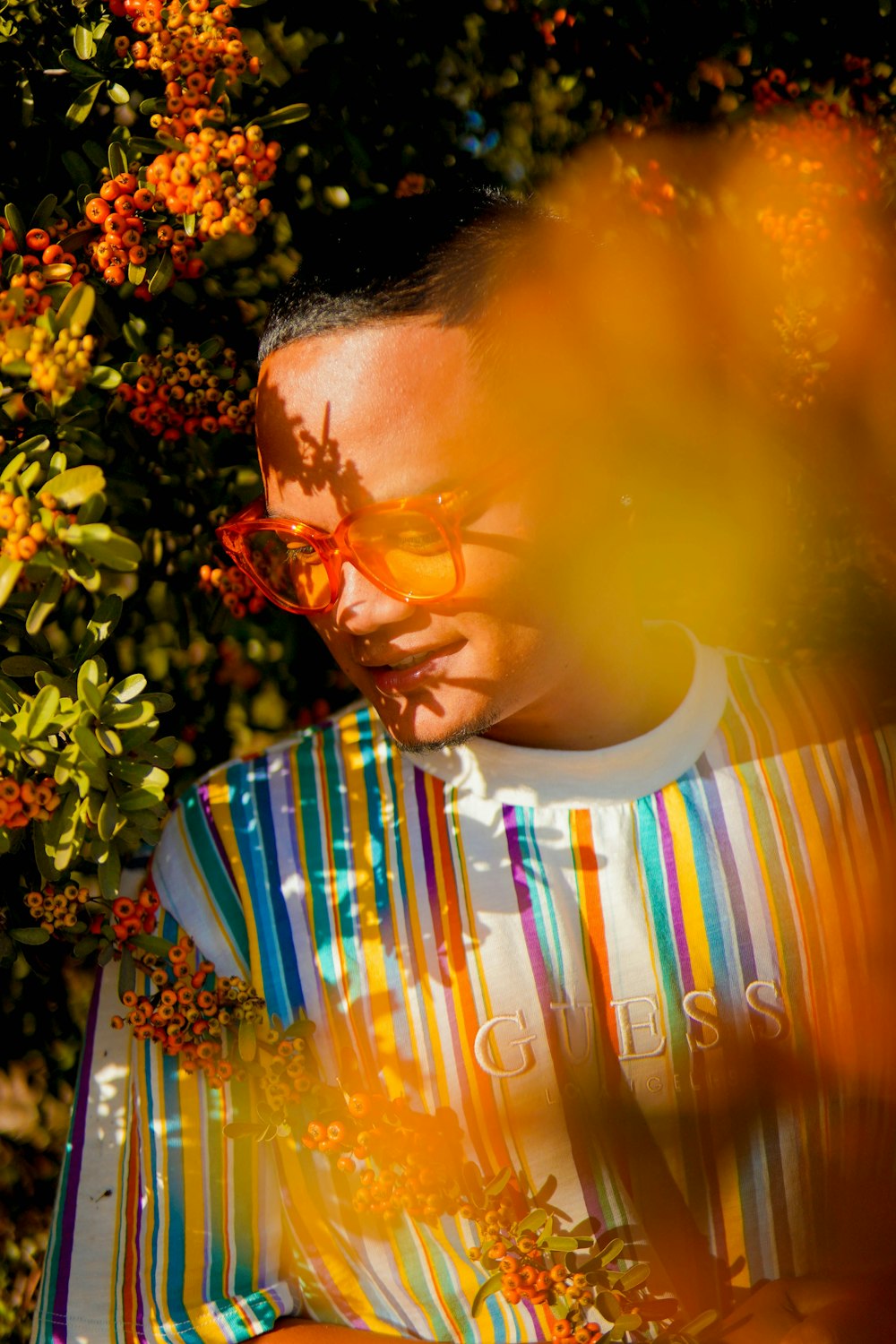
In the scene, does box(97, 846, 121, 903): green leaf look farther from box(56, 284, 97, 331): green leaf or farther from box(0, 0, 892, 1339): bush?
box(56, 284, 97, 331): green leaf

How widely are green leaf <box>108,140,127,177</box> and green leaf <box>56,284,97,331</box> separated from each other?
1.22 ft

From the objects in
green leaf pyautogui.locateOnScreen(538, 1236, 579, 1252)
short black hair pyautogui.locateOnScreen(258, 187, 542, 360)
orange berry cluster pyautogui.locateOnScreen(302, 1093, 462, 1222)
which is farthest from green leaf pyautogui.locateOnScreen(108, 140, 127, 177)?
green leaf pyautogui.locateOnScreen(538, 1236, 579, 1252)

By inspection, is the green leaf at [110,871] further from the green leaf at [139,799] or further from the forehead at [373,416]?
the forehead at [373,416]

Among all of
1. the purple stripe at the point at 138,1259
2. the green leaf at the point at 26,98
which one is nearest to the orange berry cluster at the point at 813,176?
the green leaf at the point at 26,98

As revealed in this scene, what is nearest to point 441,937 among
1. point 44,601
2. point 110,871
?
point 110,871

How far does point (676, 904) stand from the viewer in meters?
1.52

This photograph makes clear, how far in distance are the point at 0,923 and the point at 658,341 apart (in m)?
1.27

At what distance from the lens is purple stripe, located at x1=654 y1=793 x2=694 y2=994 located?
1507mm

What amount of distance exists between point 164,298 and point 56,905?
886 millimetres

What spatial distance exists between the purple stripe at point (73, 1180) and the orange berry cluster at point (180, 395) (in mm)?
782

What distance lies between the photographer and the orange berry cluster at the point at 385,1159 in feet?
4.57

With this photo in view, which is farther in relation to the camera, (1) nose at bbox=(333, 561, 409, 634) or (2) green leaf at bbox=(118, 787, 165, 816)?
(1) nose at bbox=(333, 561, 409, 634)

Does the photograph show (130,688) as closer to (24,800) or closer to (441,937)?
(24,800)

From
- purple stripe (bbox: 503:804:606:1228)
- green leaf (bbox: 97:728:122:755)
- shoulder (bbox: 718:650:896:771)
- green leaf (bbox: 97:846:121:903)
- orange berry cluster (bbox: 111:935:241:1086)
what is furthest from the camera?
shoulder (bbox: 718:650:896:771)
